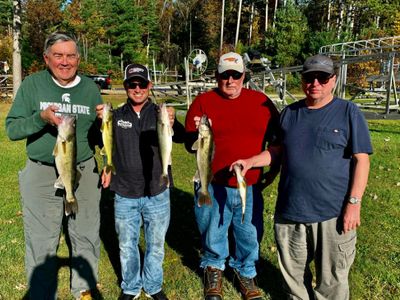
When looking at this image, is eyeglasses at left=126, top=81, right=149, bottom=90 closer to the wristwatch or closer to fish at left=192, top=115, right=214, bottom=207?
fish at left=192, top=115, right=214, bottom=207

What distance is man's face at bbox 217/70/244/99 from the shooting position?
3.98m

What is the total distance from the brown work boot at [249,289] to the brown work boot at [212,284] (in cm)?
23

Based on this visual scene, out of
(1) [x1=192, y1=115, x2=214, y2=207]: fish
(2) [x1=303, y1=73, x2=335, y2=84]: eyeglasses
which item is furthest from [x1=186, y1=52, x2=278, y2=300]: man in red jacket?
(2) [x1=303, y1=73, x2=335, y2=84]: eyeglasses

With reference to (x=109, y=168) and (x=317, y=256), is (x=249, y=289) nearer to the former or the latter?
(x=317, y=256)

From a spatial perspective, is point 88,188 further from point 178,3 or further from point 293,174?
point 178,3

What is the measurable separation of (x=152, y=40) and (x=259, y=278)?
56.1 m

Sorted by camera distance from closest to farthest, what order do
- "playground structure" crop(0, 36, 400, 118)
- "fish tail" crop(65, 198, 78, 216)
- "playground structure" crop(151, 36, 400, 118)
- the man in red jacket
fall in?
1. "fish tail" crop(65, 198, 78, 216)
2. the man in red jacket
3. "playground structure" crop(151, 36, 400, 118)
4. "playground structure" crop(0, 36, 400, 118)

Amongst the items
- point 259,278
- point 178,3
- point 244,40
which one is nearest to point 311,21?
A: point 244,40

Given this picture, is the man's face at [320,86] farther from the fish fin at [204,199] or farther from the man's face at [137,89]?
the man's face at [137,89]

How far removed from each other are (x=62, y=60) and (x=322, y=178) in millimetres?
2480

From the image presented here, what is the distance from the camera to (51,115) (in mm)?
3316

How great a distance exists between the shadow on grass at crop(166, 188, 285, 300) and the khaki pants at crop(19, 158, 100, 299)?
4.95ft

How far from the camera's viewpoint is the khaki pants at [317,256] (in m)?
3.50

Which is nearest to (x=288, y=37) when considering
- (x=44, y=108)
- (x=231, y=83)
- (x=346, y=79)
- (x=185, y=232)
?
(x=346, y=79)
